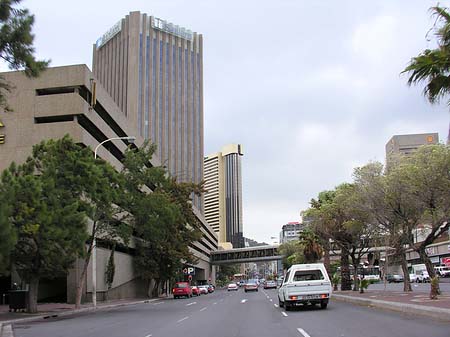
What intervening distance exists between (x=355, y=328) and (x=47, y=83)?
3578 centimetres

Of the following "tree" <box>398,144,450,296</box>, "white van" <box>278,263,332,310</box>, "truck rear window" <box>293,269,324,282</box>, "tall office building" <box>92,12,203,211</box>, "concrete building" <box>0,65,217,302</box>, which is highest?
"tall office building" <box>92,12,203,211</box>

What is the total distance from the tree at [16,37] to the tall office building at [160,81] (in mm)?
100413

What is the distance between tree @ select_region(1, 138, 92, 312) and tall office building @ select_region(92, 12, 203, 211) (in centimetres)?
8134

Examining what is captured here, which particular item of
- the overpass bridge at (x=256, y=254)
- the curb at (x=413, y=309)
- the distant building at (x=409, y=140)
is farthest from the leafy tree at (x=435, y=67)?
the overpass bridge at (x=256, y=254)

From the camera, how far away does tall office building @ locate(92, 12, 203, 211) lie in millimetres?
114500

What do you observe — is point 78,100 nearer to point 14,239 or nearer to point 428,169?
point 428,169

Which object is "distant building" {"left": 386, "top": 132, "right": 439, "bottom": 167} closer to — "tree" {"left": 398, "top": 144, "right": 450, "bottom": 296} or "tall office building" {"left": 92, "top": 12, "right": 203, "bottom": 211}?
"tall office building" {"left": 92, "top": 12, "right": 203, "bottom": 211}

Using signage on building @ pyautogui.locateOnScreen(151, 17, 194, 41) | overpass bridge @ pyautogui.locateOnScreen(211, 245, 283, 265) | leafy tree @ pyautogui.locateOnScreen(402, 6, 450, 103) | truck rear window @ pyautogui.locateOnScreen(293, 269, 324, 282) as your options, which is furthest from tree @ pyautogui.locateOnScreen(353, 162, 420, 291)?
signage on building @ pyautogui.locateOnScreen(151, 17, 194, 41)

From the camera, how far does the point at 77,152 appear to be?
99.1 feet

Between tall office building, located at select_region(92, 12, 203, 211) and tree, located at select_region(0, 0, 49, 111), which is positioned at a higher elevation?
tall office building, located at select_region(92, 12, 203, 211)

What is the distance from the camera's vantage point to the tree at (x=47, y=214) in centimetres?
2436

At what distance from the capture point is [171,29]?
412ft

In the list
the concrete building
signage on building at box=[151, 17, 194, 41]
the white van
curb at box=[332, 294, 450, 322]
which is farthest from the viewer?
signage on building at box=[151, 17, 194, 41]

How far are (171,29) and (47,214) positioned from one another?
106846 mm
